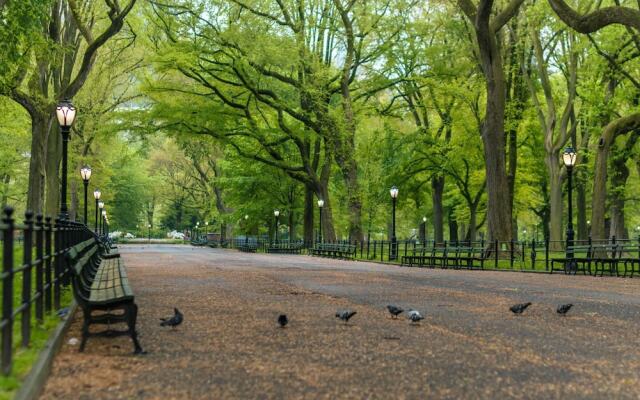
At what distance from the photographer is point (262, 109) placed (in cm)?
3825

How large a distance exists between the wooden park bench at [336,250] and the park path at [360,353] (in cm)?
2045

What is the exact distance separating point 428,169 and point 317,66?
11.1m

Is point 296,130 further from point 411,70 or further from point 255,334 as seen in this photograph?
point 255,334

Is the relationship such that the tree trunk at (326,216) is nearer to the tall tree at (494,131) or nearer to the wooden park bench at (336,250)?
the wooden park bench at (336,250)

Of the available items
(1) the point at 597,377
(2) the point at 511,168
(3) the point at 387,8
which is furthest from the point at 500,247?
(1) the point at 597,377

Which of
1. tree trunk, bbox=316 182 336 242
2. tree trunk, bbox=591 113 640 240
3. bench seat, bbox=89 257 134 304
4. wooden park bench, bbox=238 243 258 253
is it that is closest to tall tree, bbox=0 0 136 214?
bench seat, bbox=89 257 134 304

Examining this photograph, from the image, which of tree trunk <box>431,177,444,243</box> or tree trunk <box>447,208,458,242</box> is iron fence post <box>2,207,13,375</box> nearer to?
tree trunk <box>431,177,444,243</box>

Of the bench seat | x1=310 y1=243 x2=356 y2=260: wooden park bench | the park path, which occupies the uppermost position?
the bench seat

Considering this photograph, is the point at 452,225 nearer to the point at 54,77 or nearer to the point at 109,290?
the point at 54,77

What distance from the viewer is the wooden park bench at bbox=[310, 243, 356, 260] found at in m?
32.1

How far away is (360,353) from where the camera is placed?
6.41 m

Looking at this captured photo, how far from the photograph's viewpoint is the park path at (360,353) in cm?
504

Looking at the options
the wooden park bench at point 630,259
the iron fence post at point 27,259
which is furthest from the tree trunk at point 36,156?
the iron fence post at point 27,259

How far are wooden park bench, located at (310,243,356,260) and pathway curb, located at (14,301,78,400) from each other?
2573cm
